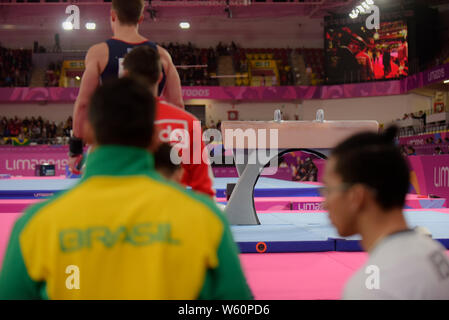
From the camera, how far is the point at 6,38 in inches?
736

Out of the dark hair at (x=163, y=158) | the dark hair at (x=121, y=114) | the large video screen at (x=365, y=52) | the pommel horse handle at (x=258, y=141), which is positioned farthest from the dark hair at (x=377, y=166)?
the large video screen at (x=365, y=52)

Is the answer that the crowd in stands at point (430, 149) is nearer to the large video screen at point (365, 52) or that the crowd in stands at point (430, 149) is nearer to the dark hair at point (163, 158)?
the large video screen at point (365, 52)

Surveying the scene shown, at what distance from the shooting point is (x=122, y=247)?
2.62 ft

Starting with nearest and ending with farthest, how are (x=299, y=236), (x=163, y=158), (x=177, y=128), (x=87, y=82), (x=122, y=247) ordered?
(x=122, y=247)
(x=163, y=158)
(x=177, y=128)
(x=87, y=82)
(x=299, y=236)

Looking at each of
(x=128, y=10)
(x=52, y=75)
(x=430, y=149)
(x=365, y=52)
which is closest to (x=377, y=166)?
(x=128, y=10)

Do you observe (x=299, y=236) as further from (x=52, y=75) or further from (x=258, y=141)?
(x=52, y=75)

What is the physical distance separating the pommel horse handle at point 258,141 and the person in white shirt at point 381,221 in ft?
7.00

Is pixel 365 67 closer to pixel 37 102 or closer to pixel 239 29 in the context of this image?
pixel 239 29

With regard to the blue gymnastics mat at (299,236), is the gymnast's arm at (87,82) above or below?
above

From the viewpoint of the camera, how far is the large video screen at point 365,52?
55.7 ft

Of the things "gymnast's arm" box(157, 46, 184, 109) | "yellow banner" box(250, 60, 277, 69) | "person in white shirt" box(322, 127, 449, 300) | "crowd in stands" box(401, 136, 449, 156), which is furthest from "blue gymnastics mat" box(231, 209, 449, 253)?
"yellow banner" box(250, 60, 277, 69)

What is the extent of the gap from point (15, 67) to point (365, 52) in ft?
45.4

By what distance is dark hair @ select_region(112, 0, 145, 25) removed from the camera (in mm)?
2174
